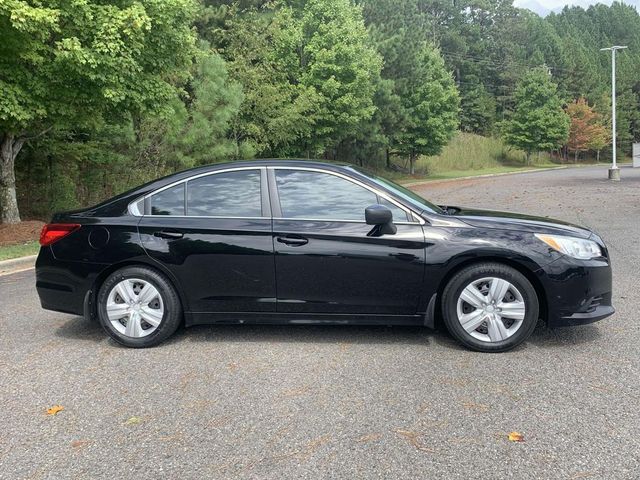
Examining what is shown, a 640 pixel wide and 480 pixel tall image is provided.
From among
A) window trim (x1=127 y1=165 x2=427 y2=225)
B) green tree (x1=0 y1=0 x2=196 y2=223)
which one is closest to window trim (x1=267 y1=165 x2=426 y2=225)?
window trim (x1=127 y1=165 x2=427 y2=225)

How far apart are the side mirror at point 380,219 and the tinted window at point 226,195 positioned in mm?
952

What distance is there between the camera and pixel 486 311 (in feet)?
14.8

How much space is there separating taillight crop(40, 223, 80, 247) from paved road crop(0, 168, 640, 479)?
915 mm

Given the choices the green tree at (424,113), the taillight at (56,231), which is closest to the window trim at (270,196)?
the taillight at (56,231)

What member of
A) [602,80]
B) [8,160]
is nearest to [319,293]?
[8,160]

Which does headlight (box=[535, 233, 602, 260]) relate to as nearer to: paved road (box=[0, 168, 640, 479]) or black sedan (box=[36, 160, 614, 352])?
black sedan (box=[36, 160, 614, 352])

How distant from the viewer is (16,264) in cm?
950

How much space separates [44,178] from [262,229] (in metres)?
13.9

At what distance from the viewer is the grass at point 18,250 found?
32.4 feet

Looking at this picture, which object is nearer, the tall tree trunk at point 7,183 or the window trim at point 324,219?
the window trim at point 324,219

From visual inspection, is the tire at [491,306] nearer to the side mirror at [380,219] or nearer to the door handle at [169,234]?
the side mirror at [380,219]

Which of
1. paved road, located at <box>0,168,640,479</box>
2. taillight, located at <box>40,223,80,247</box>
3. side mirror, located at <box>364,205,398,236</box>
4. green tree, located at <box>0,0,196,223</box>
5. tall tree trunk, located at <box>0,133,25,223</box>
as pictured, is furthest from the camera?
tall tree trunk, located at <box>0,133,25,223</box>

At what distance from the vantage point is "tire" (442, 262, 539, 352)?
4473mm

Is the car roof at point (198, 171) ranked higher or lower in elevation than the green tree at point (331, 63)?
lower
